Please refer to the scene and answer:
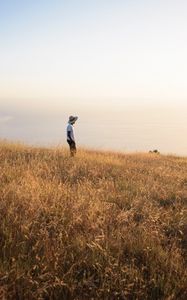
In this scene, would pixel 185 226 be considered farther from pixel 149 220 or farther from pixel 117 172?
pixel 117 172

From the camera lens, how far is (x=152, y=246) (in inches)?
212

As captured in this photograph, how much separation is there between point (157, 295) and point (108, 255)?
2.39 feet

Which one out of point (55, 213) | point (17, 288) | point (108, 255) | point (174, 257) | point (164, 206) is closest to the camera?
point (17, 288)

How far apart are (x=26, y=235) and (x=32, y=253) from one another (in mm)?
225

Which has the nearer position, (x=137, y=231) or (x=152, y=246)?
(x=152, y=246)

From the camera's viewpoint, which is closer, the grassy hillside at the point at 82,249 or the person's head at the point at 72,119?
the grassy hillside at the point at 82,249

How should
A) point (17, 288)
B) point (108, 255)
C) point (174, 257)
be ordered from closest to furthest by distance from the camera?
1. point (17, 288)
2. point (108, 255)
3. point (174, 257)

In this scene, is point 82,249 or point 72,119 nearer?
point 82,249

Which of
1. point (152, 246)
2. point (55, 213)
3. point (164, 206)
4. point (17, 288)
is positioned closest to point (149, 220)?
point (152, 246)

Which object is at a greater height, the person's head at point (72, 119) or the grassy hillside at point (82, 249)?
the person's head at point (72, 119)

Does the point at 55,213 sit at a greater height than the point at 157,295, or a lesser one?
greater

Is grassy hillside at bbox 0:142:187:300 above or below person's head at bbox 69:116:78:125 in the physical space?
below

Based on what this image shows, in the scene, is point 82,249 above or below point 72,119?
below

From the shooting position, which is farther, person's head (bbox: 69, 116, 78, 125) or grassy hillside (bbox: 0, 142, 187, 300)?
person's head (bbox: 69, 116, 78, 125)
